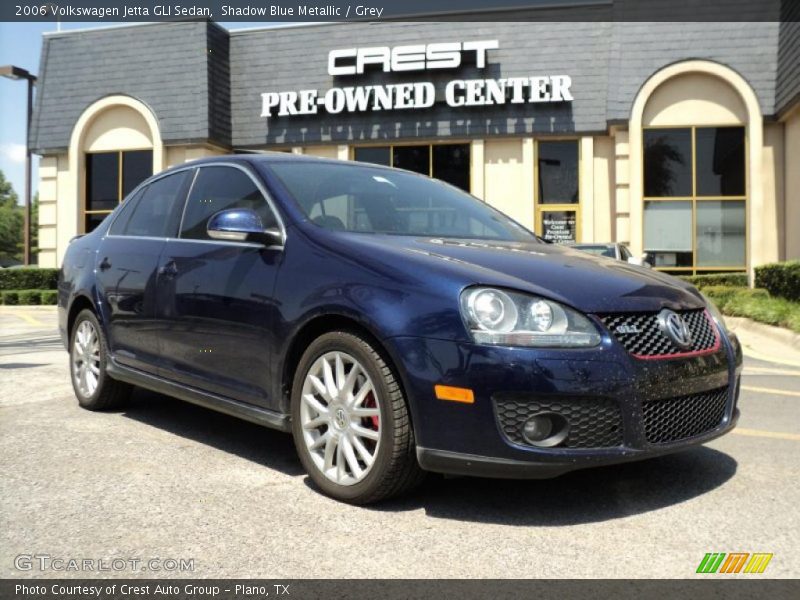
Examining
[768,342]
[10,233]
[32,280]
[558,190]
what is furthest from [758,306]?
[10,233]

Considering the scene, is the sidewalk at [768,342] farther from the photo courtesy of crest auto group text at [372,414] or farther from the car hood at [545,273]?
the car hood at [545,273]

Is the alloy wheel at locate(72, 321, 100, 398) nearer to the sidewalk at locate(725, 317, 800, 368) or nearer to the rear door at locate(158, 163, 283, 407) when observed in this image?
the rear door at locate(158, 163, 283, 407)

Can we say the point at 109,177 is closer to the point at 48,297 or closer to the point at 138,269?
the point at 48,297

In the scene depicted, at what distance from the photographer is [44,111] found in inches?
872

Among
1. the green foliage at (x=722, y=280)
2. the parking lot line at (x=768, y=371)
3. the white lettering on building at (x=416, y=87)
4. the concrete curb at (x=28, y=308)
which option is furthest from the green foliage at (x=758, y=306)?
the concrete curb at (x=28, y=308)

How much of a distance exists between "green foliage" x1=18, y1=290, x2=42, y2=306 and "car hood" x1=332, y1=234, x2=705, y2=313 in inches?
734

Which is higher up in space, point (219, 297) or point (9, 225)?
point (9, 225)

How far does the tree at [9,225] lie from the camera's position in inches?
2837

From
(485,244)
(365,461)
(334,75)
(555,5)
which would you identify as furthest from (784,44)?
(365,461)

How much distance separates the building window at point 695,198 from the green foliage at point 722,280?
5.48ft

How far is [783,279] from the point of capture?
12836mm

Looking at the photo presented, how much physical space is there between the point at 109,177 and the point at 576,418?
21.3 meters

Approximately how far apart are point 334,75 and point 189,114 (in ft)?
13.2

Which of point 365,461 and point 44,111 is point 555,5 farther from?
point 365,461
